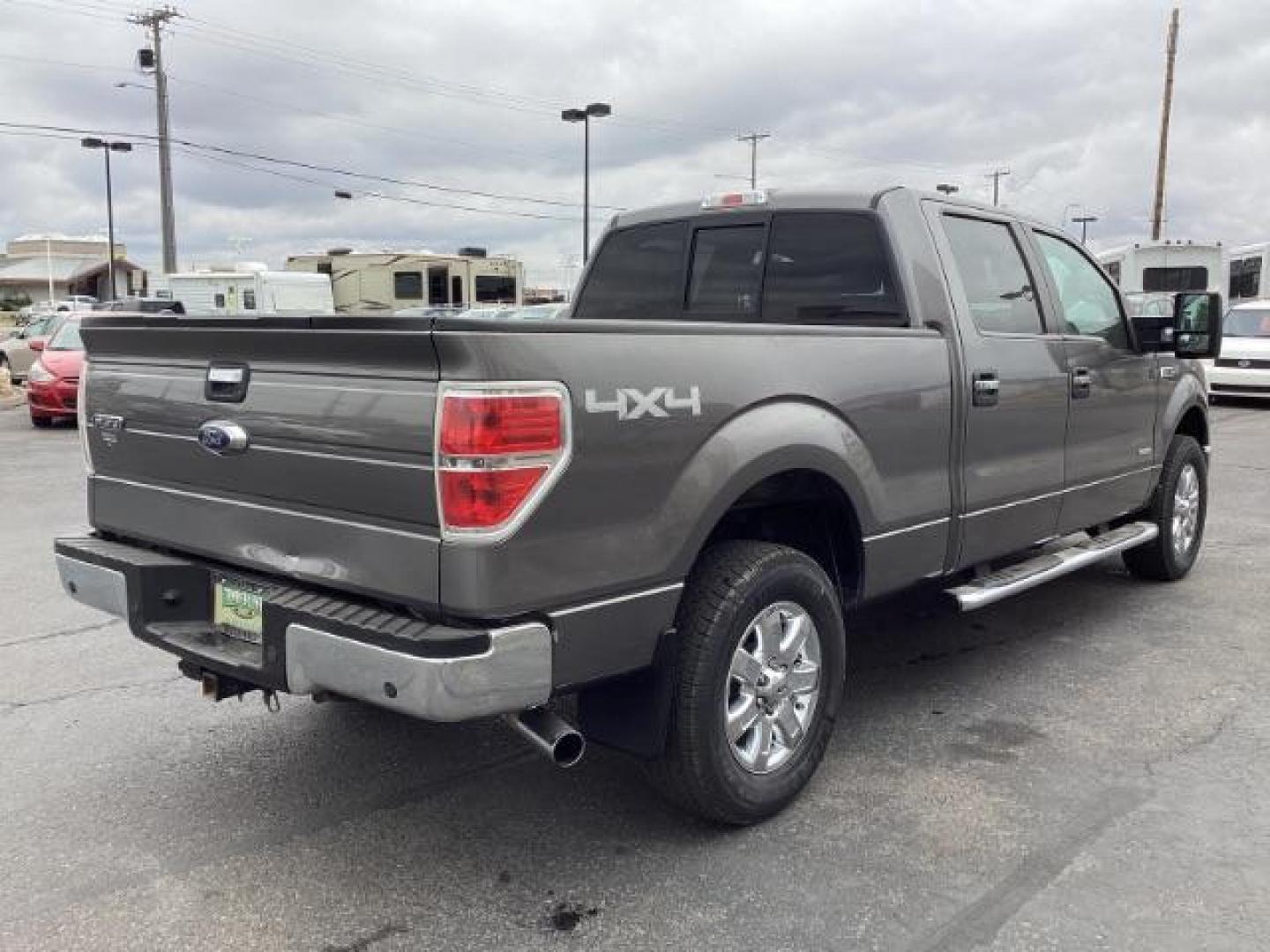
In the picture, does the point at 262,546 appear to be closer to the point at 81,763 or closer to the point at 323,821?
the point at 323,821

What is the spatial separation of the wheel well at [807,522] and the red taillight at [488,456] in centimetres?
91

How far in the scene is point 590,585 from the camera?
2.88 meters

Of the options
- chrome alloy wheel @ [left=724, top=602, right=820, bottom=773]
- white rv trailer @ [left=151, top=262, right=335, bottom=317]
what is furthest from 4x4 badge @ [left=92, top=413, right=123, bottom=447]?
white rv trailer @ [left=151, top=262, right=335, bottom=317]

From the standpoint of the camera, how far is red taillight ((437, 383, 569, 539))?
2.62 metres

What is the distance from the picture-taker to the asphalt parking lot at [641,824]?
293 centimetres

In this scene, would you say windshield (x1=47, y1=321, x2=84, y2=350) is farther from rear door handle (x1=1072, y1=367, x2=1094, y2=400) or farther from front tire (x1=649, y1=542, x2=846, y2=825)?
front tire (x1=649, y1=542, x2=846, y2=825)

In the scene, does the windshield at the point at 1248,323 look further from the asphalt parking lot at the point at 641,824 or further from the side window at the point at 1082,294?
the asphalt parking lot at the point at 641,824

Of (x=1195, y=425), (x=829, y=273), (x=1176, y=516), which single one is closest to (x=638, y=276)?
(x=829, y=273)

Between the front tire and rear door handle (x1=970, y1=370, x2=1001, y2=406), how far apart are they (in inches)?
43.6

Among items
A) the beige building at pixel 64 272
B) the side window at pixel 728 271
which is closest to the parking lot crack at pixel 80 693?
the side window at pixel 728 271

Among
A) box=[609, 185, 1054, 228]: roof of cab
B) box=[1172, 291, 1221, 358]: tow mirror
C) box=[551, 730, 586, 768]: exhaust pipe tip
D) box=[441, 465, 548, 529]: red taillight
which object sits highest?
box=[609, 185, 1054, 228]: roof of cab

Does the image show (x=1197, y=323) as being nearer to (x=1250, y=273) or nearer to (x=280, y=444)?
(x=280, y=444)

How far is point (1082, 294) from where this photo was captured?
5.32 metres

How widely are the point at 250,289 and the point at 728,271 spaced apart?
→ 24.4 meters
